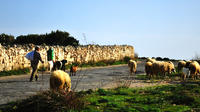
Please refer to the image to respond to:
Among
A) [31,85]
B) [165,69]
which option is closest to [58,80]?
[31,85]

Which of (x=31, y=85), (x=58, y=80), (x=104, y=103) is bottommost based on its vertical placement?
(x=104, y=103)

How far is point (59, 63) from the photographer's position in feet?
64.0

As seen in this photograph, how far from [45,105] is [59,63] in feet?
39.6

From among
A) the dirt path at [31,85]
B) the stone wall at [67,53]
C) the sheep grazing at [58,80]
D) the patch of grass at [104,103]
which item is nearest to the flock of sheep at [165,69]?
the dirt path at [31,85]

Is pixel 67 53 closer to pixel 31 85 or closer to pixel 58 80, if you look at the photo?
pixel 31 85

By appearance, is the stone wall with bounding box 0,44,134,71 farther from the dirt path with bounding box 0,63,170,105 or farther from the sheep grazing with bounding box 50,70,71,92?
the dirt path with bounding box 0,63,170,105

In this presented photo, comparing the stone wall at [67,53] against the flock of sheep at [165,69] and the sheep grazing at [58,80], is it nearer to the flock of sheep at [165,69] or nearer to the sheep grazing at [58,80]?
the sheep grazing at [58,80]

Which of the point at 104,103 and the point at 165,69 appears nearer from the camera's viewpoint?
the point at 104,103

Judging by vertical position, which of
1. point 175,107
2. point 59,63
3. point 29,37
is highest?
point 29,37

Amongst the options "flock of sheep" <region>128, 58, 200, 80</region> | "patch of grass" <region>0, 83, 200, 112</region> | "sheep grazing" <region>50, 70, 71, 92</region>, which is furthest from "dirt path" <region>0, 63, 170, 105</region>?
"flock of sheep" <region>128, 58, 200, 80</region>

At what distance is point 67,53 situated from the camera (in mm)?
28188

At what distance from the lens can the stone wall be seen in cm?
2073

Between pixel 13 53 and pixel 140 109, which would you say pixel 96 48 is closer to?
pixel 13 53

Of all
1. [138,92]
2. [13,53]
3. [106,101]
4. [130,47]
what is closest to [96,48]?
[130,47]
